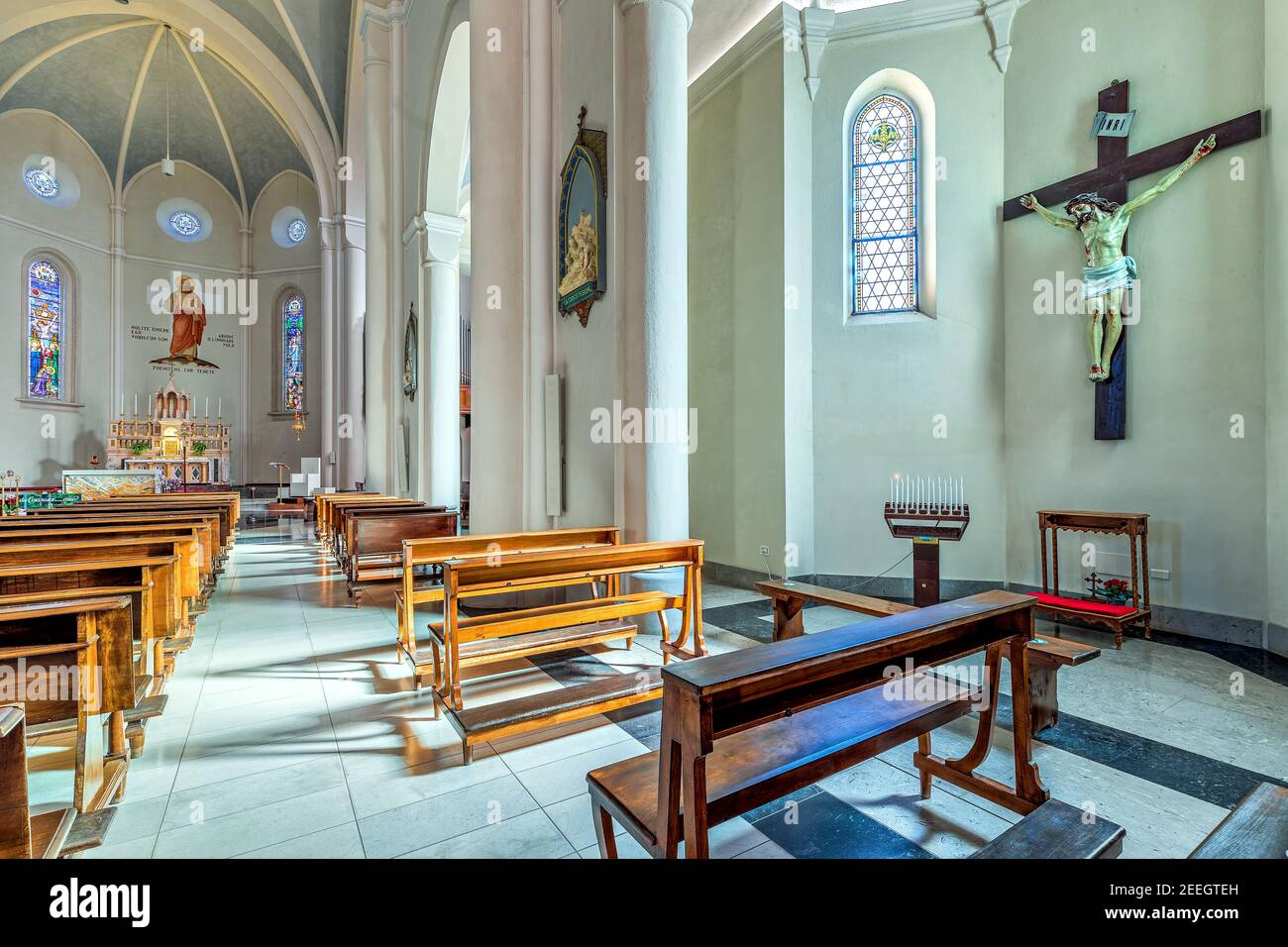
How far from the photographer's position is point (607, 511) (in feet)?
17.4

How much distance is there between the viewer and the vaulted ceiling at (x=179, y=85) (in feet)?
45.8

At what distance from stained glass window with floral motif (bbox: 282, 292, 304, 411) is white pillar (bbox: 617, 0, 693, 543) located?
62.7 ft

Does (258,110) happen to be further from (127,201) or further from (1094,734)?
(1094,734)

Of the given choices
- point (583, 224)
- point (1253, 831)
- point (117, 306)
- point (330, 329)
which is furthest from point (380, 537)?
point (117, 306)

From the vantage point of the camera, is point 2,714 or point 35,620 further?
point 35,620

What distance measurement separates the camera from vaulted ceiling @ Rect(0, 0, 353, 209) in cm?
1397

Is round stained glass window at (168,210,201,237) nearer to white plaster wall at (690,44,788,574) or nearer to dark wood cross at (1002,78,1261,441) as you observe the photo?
white plaster wall at (690,44,788,574)

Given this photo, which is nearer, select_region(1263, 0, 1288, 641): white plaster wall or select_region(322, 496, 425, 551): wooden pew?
select_region(1263, 0, 1288, 641): white plaster wall

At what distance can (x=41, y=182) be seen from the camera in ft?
55.3

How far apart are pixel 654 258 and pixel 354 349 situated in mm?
12192

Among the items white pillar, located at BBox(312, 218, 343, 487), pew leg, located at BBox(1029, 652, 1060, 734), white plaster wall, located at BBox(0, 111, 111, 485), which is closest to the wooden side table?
pew leg, located at BBox(1029, 652, 1060, 734)

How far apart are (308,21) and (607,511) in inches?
575
